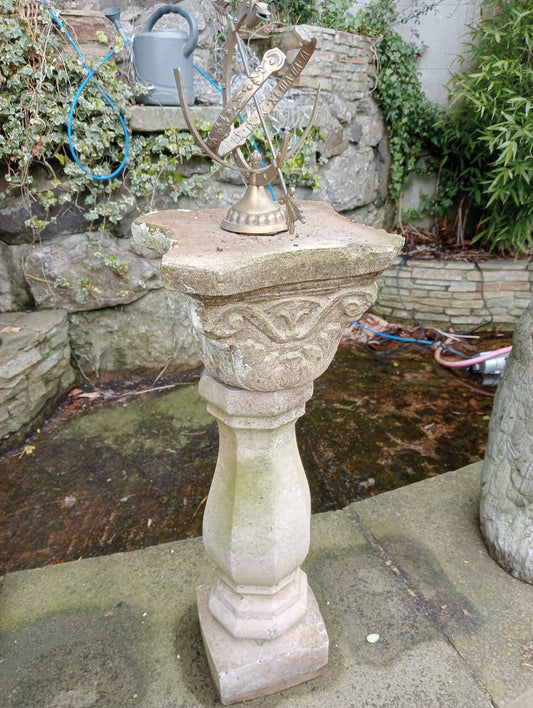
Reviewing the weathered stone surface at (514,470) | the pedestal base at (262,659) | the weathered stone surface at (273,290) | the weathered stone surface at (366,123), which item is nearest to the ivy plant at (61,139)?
the weathered stone surface at (366,123)

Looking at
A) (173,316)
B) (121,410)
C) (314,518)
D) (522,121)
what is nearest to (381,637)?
(314,518)

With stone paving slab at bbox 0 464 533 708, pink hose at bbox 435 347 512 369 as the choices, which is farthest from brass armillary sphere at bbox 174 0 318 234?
pink hose at bbox 435 347 512 369

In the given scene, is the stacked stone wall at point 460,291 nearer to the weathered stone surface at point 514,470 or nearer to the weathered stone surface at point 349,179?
the weathered stone surface at point 349,179

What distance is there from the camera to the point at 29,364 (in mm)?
2398

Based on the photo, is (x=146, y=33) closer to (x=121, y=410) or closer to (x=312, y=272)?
(x=121, y=410)

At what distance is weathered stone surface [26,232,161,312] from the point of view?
2645 mm

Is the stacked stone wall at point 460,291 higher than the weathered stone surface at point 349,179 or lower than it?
lower

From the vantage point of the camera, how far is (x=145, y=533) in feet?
6.41

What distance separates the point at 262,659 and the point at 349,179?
10.4 ft

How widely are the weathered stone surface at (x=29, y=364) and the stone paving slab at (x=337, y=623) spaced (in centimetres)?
111

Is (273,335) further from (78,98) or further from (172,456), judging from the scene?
(78,98)

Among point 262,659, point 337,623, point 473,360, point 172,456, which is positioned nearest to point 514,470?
point 337,623

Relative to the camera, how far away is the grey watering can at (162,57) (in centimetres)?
238

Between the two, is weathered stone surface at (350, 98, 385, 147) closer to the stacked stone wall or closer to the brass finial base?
the stacked stone wall
